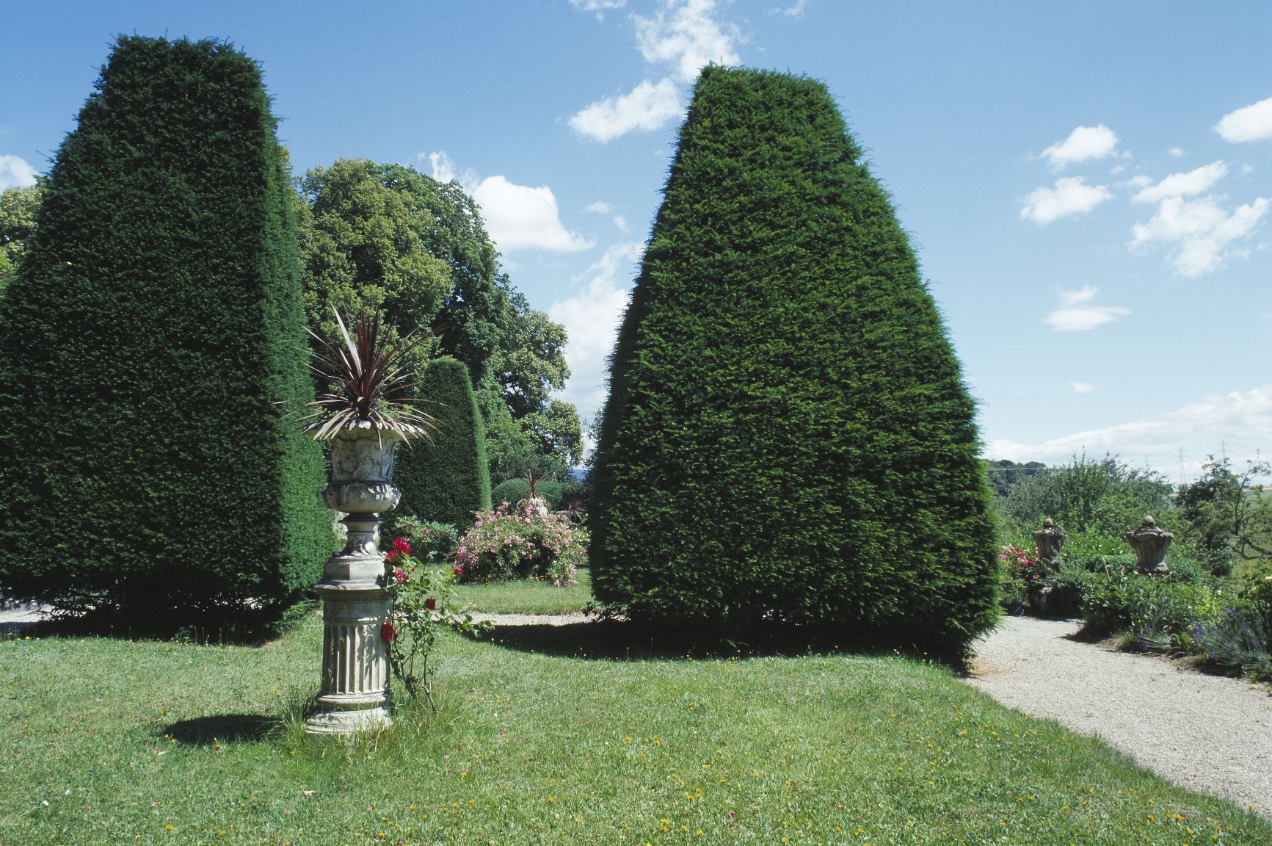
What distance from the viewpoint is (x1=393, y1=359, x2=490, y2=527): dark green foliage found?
55.4ft

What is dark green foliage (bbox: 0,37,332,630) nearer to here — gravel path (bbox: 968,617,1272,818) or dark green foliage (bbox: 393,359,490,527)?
gravel path (bbox: 968,617,1272,818)

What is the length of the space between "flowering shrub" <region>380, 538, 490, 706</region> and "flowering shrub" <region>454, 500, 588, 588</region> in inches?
393

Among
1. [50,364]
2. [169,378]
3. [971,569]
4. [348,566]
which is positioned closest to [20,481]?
[50,364]

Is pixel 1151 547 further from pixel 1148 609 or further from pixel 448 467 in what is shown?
pixel 448 467

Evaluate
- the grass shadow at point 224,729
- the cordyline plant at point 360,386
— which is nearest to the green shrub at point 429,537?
the grass shadow at point 224,729

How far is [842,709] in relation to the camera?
557cm

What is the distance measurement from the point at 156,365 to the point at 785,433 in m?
6.66

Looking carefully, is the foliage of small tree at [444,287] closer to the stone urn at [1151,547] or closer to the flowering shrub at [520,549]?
the flowering shrub at [520,549]

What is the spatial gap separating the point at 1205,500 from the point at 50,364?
28.0 m

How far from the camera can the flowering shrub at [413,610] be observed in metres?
4.80

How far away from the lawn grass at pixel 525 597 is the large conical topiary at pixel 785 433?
363 cm

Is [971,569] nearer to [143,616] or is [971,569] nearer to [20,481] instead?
[143,616]

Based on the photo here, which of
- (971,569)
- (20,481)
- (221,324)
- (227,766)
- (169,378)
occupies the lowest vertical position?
(227,766)

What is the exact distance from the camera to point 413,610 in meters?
4.83
